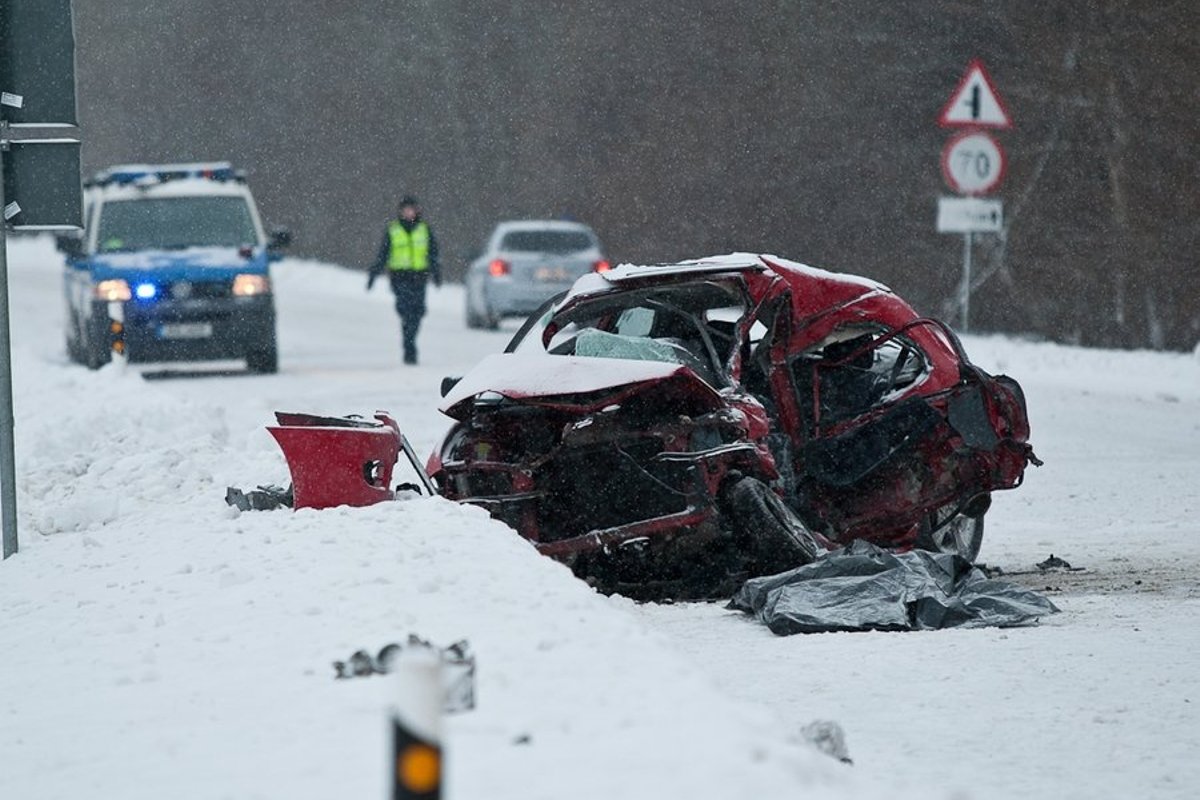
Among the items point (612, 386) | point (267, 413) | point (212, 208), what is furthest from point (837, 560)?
point (212, 208)

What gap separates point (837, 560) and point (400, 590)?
2.33m

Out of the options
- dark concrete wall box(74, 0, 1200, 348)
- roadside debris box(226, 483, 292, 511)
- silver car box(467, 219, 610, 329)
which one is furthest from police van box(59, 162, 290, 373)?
roadside debris box(226, 483, 292, 511)

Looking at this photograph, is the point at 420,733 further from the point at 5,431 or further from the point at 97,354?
the point at 97,354

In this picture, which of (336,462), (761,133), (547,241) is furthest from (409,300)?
(336,462)

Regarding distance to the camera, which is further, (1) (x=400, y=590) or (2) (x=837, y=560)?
(2) (x=837, y=560)

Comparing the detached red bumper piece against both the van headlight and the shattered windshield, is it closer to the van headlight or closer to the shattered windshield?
the shattered windshield

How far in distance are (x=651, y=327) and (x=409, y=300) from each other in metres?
13.7

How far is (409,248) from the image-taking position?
911 inches

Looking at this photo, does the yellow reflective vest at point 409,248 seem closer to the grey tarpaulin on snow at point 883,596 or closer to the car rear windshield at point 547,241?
the car rear windshield at point 547,241

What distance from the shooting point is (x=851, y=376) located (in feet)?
32.9

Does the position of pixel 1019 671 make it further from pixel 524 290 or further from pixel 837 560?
pixel 524 290

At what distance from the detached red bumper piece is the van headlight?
13.4m

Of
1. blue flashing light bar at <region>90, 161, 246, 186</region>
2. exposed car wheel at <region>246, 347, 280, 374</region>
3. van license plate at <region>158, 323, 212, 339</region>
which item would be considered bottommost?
exposed car wheel at <region>246, 347, 280, 374</region>

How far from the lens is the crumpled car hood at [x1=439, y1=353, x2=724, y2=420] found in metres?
8.40
